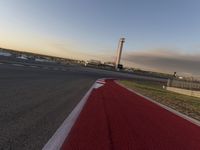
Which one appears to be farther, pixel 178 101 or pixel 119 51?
pixel 119 51

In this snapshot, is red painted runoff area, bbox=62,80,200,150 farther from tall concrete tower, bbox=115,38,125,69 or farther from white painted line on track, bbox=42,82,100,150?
tall concrete tower, bbox=115,38,125,69

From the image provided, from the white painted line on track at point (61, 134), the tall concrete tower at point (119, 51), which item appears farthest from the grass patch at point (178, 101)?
the tall concrete tower at point (119, 51)

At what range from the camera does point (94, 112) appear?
964cm

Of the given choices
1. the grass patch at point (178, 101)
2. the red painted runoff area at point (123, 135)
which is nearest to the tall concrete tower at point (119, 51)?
the grass patch at point (178, 101)

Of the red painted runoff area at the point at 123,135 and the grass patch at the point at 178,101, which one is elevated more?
the red painted runoff area at the point at 123,135

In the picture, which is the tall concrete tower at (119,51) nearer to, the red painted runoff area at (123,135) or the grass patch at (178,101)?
the grass patch at (178,101)

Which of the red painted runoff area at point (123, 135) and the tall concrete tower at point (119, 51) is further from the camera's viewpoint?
the tall concrete tower at point (119, 51)

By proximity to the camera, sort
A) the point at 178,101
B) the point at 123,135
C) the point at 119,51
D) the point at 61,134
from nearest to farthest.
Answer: the point at 61,134
the point at 123,135
the point at 178,101
the point at 119,51

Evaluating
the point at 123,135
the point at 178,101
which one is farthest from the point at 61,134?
the point at 178,101

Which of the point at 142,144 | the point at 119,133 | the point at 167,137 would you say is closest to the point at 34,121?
the point at 119,133

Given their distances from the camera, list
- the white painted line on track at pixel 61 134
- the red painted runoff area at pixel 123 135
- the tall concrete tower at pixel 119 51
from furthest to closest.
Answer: the tall concrete tower at pixel 119 51 → the red painted runoff area at pixel 123 135 → the white painted line on track at pixel 61 134

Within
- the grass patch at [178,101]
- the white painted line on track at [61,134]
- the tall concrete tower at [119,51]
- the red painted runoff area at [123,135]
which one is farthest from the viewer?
the tall concrete tower at [119,51]

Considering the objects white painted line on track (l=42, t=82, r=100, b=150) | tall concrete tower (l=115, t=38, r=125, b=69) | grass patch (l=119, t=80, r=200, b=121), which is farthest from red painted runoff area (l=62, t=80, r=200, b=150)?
tall concrete tower (l=115, t=38, r=125, b=69)

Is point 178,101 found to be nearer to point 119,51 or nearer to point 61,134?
point 61,134
